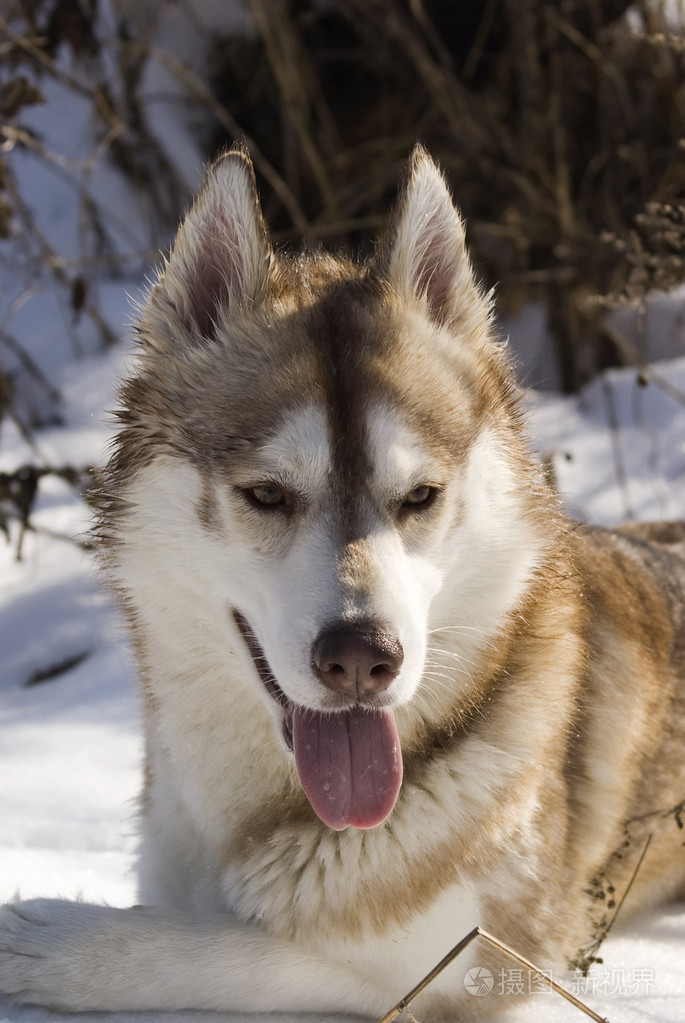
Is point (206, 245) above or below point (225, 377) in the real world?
above

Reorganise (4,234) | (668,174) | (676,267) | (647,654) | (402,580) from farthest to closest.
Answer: (668,174) < (4,234) < (676,267) < (647,654) < (402,580)

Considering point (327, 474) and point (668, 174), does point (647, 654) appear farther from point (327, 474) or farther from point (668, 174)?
point (668, 174)

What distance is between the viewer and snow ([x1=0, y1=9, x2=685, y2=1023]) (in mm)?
2832

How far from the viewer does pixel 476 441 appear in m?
2.44

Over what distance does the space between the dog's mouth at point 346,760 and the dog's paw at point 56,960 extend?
56 centimetres

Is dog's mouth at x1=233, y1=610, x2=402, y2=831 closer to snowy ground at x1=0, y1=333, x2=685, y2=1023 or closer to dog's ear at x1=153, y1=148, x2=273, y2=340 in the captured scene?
snowy ground at x1=0, y1=333, x2=685, y2=1023

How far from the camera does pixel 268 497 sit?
2246mm

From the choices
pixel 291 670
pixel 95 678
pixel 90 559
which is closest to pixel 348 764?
pixel 291 670

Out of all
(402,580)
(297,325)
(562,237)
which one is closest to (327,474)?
(402,580)

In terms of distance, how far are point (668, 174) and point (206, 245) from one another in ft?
14.7

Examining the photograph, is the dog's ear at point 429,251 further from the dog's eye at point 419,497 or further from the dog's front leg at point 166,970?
the dog's front leg at point 166,970

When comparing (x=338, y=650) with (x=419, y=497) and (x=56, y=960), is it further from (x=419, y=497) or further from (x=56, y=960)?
(x=56, y=960)

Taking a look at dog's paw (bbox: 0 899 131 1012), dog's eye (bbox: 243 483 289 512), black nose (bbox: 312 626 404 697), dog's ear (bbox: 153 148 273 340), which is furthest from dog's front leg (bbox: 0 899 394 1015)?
dog's ear (bbox: 153 148 273 340)

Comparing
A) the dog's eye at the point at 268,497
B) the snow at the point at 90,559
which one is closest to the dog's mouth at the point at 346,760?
the dog's eye at the point at 268,497
